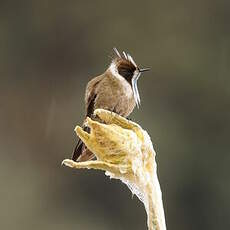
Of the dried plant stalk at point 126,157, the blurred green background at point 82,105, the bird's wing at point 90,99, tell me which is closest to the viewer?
the dried plant stalk at point 126,157

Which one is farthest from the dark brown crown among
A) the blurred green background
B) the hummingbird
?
the blurred green background

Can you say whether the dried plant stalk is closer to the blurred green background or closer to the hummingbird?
the hummingbird

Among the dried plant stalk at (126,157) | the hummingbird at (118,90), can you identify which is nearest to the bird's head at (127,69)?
the hummingbird at (118,90)

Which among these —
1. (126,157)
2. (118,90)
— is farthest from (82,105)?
(126,157)

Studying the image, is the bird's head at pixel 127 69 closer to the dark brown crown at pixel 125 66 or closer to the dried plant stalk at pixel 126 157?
the dark brown crown at pixel 125 66

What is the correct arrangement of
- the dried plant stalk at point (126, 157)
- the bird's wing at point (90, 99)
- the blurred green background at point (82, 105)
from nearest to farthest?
1. the dried plant stalk at point (126, 157)
2. the bird's wing at point (90, 99)
3. the blurred green background at point (82, 105)

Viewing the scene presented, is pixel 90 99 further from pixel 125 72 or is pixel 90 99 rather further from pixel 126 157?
pixel 126 157
